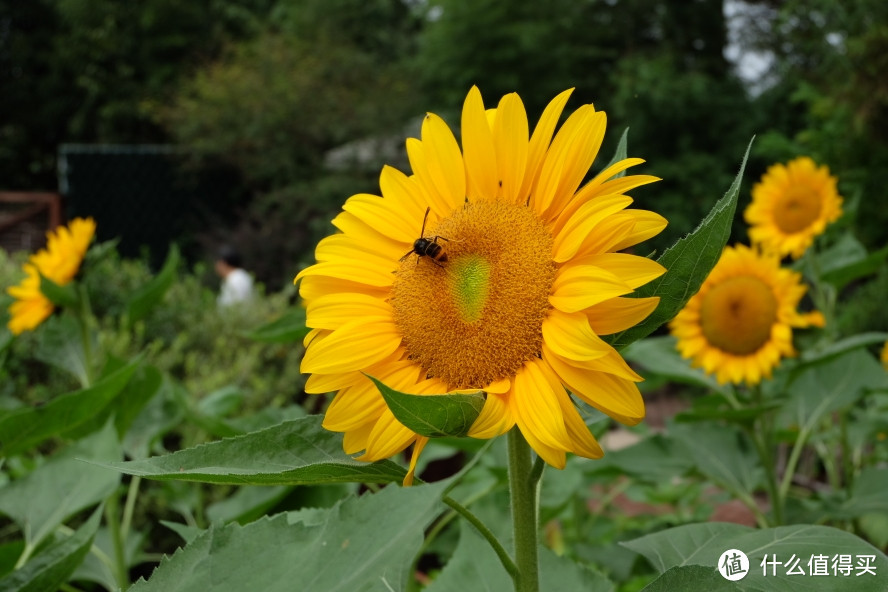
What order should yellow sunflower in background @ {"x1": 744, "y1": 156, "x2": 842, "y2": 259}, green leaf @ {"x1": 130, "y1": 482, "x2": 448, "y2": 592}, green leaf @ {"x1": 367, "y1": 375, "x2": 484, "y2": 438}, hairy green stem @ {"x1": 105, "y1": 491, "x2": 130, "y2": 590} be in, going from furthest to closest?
yellow sunflower in background @ {"x1": 744, "y1": 156, "x2": 842, "y2": 259}
hairy green stem @ {"x1": 105, "y1": 491, "x2": 130, "y2": 590}
green leaf @ {"x1": 367, "y1": 375, "x2": 484, "y2": 438}
green leaf @ {"x1": 130, "y1": 482, "x2": 448, "y2": 592}

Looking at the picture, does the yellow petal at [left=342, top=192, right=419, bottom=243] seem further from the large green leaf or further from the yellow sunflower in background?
the yellow sunflower in background

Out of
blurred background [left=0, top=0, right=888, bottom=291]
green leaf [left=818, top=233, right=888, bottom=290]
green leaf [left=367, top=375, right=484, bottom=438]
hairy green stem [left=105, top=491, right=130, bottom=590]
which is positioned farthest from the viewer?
blurred background [left=0, top=0, right=888, bottom=291]

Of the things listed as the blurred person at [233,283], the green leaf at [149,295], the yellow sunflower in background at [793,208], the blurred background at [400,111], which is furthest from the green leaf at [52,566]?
the blurred background at [400,111]

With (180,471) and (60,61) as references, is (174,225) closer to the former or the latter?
(60,61)

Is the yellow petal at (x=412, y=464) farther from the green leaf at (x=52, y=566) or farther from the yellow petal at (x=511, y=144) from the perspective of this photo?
the green leaf at (x=52, y=566)

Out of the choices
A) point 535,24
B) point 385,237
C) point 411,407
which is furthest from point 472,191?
point 535,24
